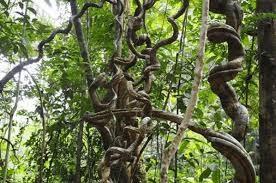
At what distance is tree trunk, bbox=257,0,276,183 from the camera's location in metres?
1.36

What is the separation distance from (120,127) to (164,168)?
625 mm

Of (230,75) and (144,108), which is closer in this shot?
(230,75)

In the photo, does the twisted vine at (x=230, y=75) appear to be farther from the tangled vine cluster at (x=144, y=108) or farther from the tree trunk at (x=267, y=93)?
the tree trunk at (x=267, y=93)

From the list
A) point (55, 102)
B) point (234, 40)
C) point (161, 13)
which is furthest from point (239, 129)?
point (55, 102)

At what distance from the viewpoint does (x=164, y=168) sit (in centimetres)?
77

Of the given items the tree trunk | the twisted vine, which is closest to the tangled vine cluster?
the twisted vine

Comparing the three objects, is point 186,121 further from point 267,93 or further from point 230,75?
point 267,93

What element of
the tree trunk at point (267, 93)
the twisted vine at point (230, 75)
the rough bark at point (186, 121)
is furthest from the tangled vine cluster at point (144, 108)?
the tree trunk at point (267, 93)

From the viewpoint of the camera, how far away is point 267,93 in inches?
55.9

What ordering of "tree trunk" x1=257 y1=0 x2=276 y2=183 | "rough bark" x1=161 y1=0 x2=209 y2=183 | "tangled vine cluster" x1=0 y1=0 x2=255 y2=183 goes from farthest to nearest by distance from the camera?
"tree trunk" x1=257 y1=0 x2=276 y2=183 < "tangled vine cluster" x1=0 y1=0 x2=255 y2=183 < "rough bark" x1=161 y1=0 x2=209 y2=183

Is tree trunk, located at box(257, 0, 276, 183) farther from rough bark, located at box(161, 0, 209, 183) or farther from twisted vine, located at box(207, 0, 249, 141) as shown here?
rough bark, located at box(161, 0, 209, 183)

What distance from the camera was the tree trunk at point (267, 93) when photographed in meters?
1.36

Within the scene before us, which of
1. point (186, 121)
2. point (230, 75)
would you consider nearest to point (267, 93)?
point (230, 75)

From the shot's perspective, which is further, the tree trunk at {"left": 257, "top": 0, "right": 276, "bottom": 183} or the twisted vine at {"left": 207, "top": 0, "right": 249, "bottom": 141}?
the tree trunk at {"left": 257, "top": 0, "right": 276, "bottom": 183}
